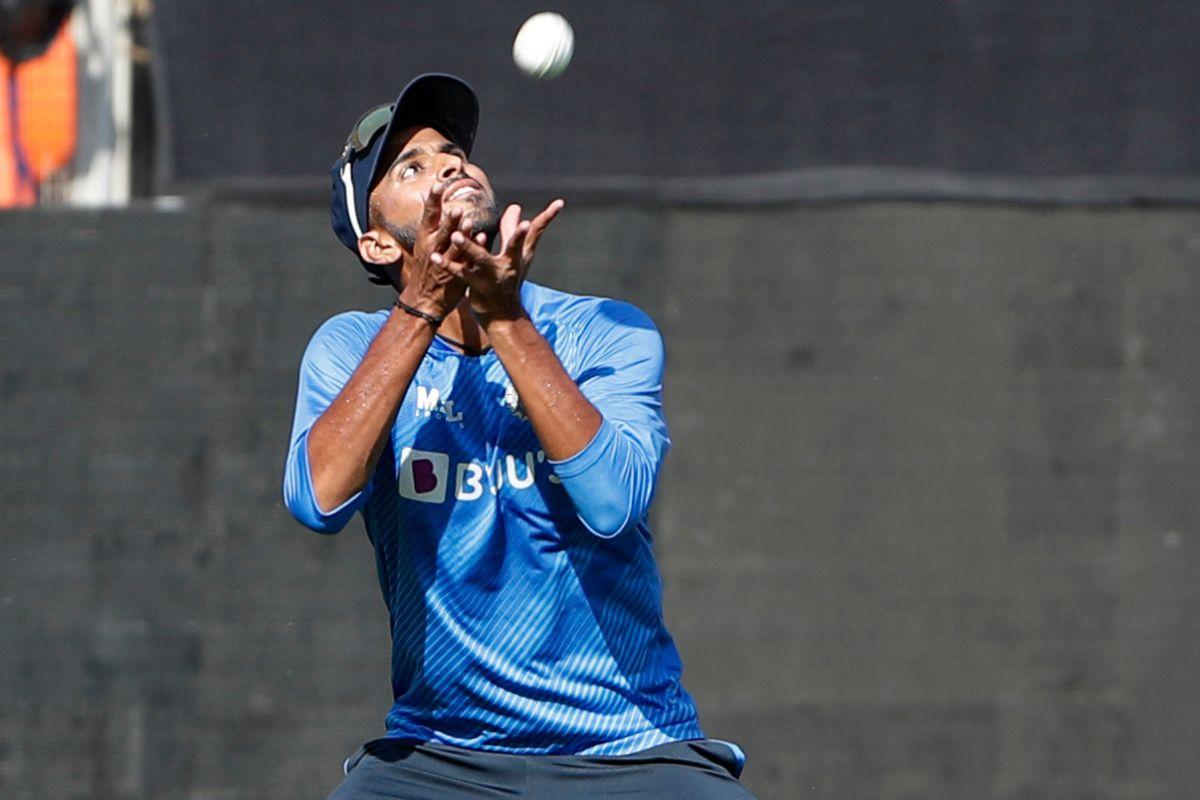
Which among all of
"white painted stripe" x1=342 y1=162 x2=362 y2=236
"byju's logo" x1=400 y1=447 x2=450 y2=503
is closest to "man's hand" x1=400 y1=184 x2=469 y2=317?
"byju's logo" x1=400 y1=447 x2=450 y2=503

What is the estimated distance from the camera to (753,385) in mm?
5164

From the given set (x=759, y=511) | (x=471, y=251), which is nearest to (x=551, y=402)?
(x=471, y=251)

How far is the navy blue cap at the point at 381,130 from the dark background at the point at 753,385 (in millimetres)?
1985

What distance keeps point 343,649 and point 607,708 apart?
2.45 meters

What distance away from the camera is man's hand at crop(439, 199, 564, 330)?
2.58 metres

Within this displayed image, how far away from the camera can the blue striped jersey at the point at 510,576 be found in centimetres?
279

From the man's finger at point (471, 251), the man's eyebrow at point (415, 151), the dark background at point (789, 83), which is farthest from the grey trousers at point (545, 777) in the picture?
the dark background at point (789, 83)

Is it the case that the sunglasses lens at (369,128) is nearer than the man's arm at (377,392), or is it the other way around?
the man's arm at (377,392)

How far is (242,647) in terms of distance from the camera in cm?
509

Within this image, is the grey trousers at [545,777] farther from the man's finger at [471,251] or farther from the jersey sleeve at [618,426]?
the man's finger at [471,251]

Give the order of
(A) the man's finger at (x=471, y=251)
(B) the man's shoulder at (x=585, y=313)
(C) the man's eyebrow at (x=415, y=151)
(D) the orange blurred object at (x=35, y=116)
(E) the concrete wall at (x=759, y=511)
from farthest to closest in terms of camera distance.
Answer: (D) the orange blurred object at (x=35, y=116)
(E) the concrete wall at (x=759, y=511)
(C) the man's eyebrow at (x=415, y=151)
(B) the man's shoulder at (x=585, y=313)
(A) the man's finger at (x=471, y=251)

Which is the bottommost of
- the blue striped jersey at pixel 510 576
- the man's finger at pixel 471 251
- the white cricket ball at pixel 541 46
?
the blue striped jersey at pixel 510 576

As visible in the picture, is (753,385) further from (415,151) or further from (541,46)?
(415,151)

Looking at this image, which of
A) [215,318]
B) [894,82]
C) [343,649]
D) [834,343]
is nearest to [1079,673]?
[834,343]
